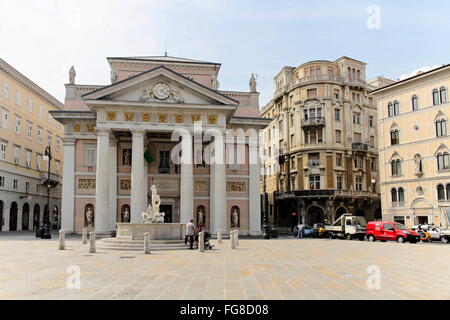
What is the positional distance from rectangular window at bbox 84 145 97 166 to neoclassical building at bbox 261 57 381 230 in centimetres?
2337

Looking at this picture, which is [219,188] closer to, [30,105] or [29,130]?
[29,130]

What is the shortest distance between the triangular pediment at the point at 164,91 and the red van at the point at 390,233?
1591 centimetres

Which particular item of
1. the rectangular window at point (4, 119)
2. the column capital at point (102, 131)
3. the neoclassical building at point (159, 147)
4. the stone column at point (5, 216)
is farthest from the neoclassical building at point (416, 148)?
the stone column at point (5, 216)

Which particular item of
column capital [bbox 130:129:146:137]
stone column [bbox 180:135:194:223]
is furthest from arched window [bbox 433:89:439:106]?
column capital [bbox 130:129:146:137]

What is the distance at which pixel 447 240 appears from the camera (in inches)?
1330

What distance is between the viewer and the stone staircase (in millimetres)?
22964

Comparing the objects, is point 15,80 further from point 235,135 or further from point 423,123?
point 423,123

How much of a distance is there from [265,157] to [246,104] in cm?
3116

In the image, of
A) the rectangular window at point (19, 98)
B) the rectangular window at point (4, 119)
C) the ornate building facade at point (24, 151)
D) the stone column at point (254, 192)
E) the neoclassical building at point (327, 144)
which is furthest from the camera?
the neoclassical building at point (327, 144)

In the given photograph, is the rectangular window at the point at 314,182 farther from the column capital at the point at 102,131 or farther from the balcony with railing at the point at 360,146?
the column capital at the point at 102,131

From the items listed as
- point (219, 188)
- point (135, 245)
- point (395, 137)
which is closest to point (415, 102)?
point (395, 137)

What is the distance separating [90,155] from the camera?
39.1 meters

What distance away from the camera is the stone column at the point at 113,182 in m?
38.2
